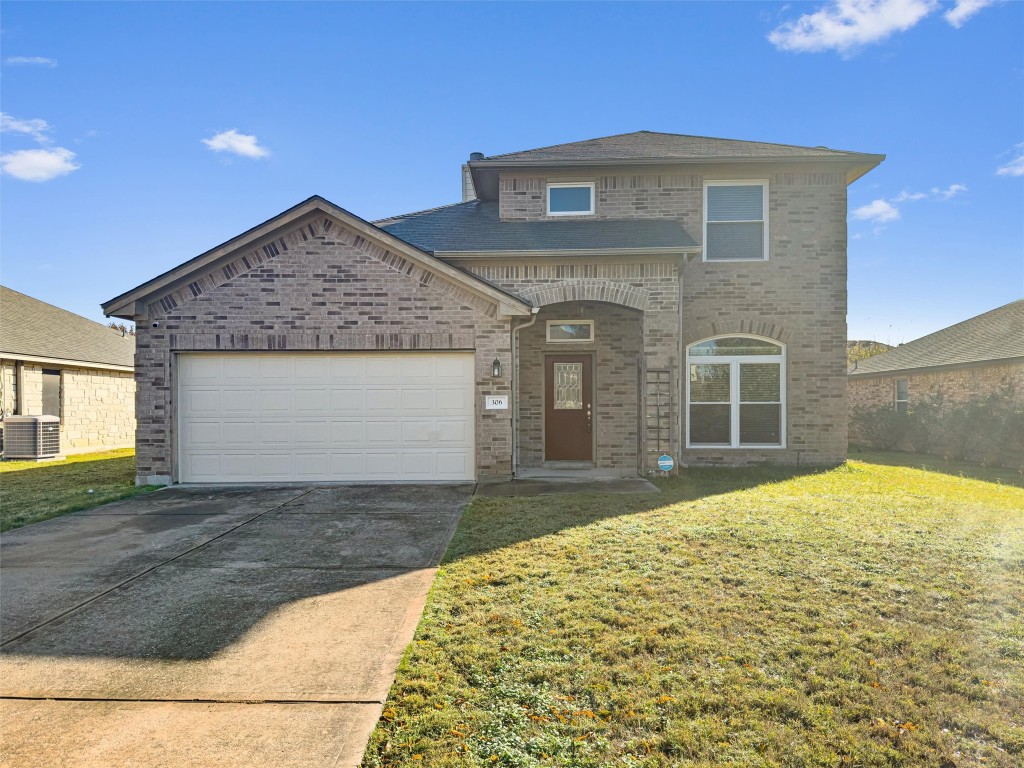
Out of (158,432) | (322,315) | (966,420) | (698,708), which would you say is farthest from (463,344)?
(966,420)

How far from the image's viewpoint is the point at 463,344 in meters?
10.4

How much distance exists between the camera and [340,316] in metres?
10.4

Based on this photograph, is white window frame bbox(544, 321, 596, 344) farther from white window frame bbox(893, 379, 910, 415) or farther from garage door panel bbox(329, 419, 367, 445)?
white window frame bbox(893, 379, 910, 415)

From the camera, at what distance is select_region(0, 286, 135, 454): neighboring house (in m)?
15.7

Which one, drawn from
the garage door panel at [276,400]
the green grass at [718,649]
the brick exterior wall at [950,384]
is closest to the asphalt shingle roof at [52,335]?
the garage door panel at [276,400]

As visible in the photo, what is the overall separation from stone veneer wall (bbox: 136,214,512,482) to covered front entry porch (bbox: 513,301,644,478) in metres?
2.04

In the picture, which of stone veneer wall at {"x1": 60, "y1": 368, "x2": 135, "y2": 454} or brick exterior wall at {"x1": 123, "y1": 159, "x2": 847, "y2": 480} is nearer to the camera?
brick exterior wall at {"x1": 123, "y1": 159, "x2": 847, "y2": 480}

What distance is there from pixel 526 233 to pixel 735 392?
5.56 meters

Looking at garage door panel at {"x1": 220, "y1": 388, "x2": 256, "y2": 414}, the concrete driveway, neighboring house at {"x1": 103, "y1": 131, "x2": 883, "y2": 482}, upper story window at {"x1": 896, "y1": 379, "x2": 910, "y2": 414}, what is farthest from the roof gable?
upper story window at {"x1": 896, "y1": 379, "x2": 910, "y2": 414}

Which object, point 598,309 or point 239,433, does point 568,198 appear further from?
point 239,433

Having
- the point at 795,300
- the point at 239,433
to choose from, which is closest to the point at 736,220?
the point at 795,300

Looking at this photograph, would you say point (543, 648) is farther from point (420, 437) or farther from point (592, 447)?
point (592, 447)

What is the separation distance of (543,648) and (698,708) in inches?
42.0

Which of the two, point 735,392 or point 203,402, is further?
point 735,392
